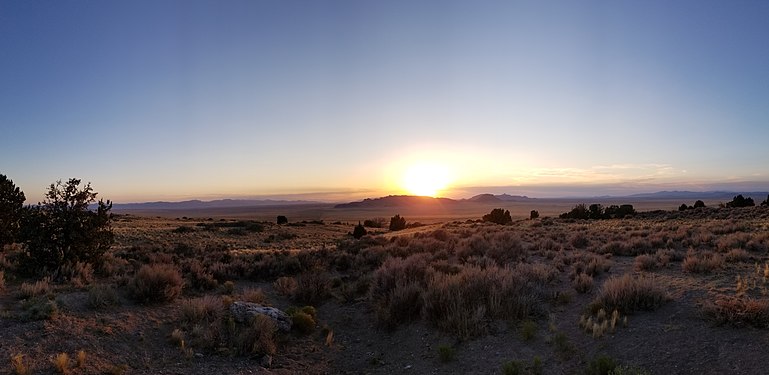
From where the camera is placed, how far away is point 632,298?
916cm

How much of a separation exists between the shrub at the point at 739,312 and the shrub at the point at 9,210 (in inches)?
818

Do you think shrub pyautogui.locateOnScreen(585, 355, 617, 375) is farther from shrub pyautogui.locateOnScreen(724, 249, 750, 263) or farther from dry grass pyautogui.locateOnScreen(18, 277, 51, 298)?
dry grass pyautogui.locateOnScreen(18, 277, 51, 298)

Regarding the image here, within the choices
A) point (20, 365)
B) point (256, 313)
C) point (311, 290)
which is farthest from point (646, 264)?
point (20, 365)

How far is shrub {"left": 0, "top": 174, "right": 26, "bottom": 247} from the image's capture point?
16.7 meters

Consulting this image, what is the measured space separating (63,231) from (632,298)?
14884mm

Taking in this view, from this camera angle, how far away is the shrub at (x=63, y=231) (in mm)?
12672

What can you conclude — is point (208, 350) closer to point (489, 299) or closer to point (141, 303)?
point (141, 303)

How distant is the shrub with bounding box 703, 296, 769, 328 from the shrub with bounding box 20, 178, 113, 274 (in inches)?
612

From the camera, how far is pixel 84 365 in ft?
24.7

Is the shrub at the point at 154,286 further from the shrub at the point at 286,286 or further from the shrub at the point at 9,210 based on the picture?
the shrub at the point at 9,210

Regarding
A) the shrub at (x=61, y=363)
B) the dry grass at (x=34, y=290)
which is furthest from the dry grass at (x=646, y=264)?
the dry grass at (x=34, y=290)

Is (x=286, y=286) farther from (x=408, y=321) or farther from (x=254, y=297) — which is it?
(x=408, y=321)

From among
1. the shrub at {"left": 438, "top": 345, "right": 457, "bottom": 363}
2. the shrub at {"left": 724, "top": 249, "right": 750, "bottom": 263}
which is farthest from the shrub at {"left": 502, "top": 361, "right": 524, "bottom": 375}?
the shrub at {"left": 724, "top": 249, "right": 750, "bottom": 263}

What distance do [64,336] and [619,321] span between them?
10.3 m
